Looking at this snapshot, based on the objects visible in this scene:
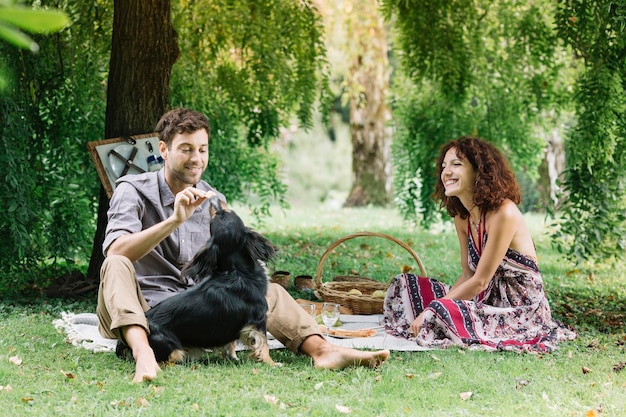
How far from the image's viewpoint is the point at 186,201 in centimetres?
305

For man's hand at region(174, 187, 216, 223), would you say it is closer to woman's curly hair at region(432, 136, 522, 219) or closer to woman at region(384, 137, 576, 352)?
woman at region(384, 137, 576, 352)

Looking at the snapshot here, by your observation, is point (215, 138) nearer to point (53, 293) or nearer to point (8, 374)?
point (53, 293)

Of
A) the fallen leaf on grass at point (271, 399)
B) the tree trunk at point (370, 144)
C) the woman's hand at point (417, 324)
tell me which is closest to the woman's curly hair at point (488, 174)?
the woman's hand at point (417, 324)

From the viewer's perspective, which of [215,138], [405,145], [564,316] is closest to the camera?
[564,316]

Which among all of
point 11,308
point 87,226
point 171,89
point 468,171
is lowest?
point 11,308

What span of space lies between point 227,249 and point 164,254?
0.66 metres

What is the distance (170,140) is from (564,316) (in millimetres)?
2871

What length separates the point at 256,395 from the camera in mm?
2865

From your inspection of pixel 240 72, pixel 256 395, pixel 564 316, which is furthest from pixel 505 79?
pixel 256 395

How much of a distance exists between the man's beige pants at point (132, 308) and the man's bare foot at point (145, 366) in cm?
13

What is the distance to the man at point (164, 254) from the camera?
10.2 feet

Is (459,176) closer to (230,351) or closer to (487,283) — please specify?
(487,283)

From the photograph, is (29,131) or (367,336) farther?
(29,131)

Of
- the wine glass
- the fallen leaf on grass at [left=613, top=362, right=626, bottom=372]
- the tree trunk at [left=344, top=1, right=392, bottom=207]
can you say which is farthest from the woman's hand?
the tree trunk at [left=344, top=1, right=392, bottom=207]
